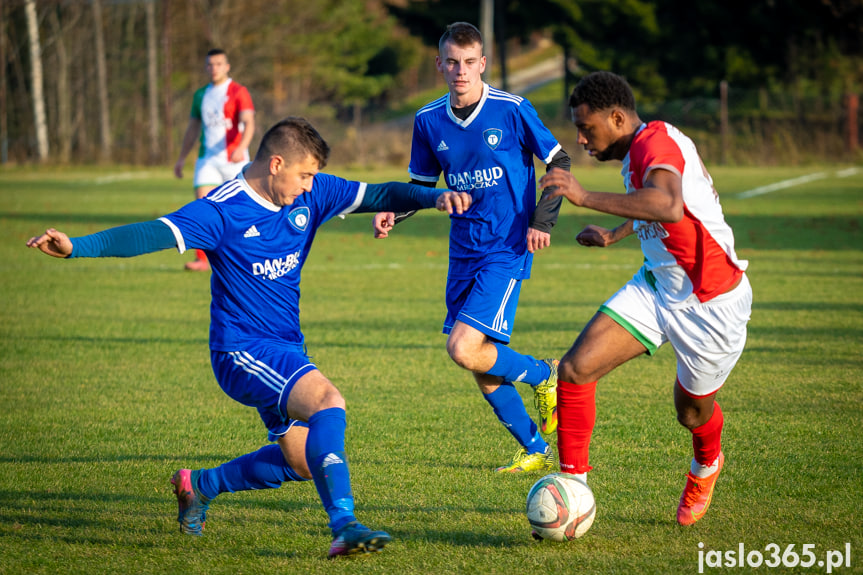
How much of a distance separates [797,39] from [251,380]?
43.3 m

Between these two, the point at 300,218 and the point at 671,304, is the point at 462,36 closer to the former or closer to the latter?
the point at 300,218

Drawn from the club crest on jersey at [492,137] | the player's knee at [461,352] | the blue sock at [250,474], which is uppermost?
the club crest on jersey at [492,137]

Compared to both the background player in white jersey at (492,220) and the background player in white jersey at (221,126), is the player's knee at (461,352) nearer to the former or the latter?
the background player in white jersey at (492,220)

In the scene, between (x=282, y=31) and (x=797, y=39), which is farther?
(x=282, y=31)

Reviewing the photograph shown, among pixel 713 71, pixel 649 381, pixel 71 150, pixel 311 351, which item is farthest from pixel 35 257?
pixel 713 71

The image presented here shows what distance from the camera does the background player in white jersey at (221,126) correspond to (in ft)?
38.8

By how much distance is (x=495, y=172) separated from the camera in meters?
5.25

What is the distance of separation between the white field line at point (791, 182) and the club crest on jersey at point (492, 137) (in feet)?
61.7

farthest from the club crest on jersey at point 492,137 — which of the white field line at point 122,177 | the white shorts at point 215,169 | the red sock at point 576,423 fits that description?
the white field line at point 122,177

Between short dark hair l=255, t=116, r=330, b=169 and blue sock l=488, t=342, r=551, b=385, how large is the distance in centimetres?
176

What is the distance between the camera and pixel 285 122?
3975mm

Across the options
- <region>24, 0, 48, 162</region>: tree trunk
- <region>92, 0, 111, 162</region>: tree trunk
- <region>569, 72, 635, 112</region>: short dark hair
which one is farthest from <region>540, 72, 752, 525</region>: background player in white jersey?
<region>92, 0, 111, 162</region>: tree trunk

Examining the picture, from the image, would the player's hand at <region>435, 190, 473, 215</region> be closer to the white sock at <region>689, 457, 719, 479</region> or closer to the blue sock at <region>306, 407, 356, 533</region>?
the blue sock at <region>306, 407, 356, 533</region>

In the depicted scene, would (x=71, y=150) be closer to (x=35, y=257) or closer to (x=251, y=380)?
(x=35, y=257)
